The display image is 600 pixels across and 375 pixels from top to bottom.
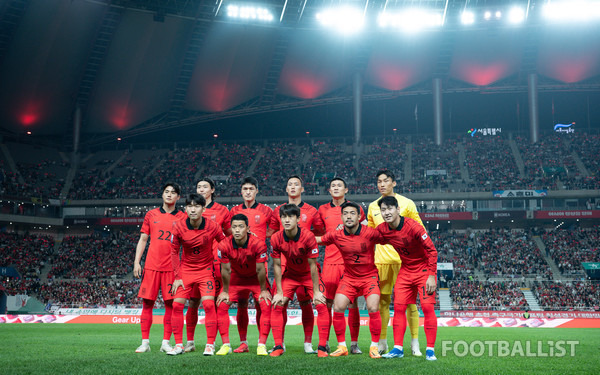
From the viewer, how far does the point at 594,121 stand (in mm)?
53875

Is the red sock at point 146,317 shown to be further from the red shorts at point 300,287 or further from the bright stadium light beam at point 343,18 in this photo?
the bright stadium light beam at point 343,18

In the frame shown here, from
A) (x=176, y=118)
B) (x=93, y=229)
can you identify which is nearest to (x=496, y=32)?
(x=176, y=118)

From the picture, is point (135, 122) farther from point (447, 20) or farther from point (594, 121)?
point (594, 121)

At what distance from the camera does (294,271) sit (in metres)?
8.75

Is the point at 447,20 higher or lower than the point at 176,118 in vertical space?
higher

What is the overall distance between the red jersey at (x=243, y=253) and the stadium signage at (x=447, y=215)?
123 ft

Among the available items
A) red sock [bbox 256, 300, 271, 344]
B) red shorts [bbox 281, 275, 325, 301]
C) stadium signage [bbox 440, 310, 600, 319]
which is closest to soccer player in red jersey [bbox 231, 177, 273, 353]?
red sock [bbox 256, 300, 271, 344]

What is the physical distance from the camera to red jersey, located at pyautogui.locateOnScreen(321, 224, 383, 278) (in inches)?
328

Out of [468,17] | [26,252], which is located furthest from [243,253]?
[468,17]

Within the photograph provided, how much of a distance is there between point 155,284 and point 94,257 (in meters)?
37.8

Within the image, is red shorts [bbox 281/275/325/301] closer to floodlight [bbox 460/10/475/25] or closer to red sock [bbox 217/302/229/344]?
red sock [bbox 217/302/229/344]

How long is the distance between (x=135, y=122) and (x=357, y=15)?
23.5m

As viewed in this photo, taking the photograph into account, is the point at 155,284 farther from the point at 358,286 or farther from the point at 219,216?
the point at 358,286

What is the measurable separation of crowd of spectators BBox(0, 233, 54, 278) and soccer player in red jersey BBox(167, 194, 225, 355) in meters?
36.6
